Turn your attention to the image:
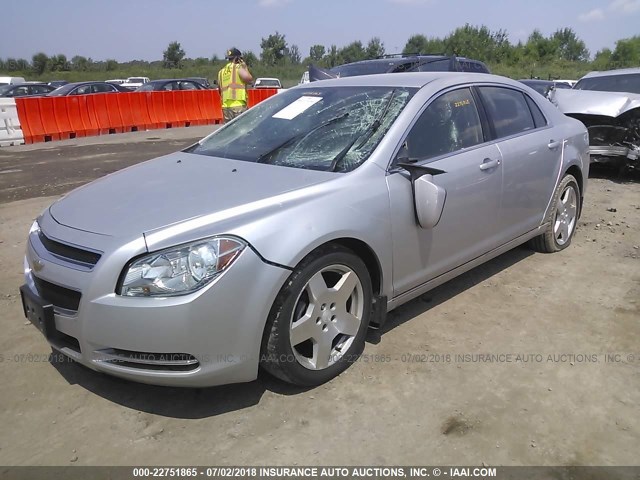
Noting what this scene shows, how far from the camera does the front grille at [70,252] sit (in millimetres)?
2572

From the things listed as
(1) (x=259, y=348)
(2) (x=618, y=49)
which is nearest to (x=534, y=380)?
(1) (x=259, y=348)

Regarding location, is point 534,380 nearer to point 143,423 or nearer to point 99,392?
point 143,423

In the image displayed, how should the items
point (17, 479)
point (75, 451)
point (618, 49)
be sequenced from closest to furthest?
point (17, 479) < point (75, 451) < point (618, 49)

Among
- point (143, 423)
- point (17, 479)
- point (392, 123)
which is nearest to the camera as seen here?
point (17, 479)

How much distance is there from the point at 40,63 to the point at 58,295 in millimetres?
69380

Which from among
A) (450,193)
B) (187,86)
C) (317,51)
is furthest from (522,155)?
(317,51)

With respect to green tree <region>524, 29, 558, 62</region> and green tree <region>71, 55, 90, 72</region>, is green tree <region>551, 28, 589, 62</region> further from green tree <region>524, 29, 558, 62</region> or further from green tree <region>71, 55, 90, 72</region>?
green tree <region>71, 55, 90, 72</region>

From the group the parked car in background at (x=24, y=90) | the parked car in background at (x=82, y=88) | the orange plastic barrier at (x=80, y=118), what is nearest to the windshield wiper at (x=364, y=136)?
the orange plastic barrier at (x=80, y=118)

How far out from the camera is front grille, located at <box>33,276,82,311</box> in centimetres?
260

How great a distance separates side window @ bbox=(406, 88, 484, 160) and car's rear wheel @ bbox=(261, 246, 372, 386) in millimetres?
912

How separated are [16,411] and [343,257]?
1.87m

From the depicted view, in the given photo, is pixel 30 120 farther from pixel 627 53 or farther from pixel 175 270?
pixel 627 53

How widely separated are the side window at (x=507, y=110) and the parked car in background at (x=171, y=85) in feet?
46.7

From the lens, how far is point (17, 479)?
7.82 ft
